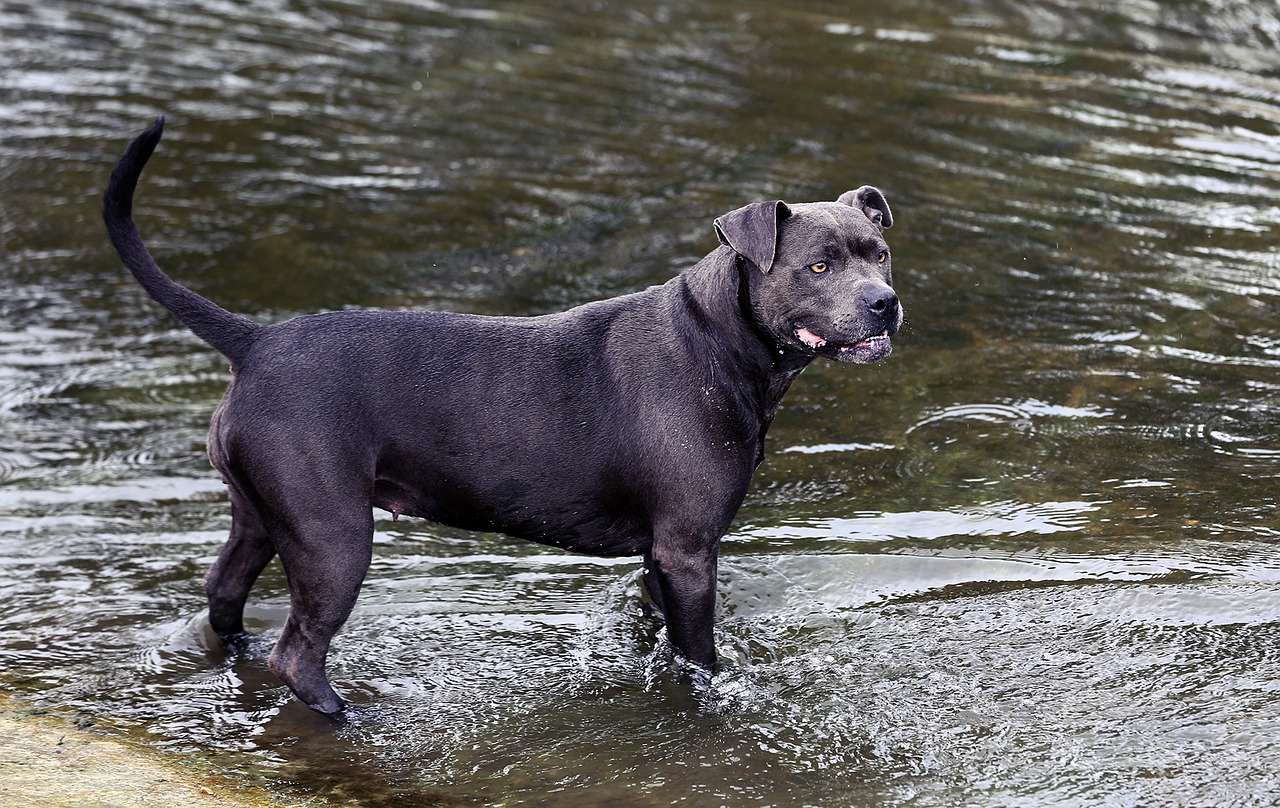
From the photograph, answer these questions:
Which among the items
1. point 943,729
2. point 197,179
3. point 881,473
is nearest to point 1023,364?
point 881,473

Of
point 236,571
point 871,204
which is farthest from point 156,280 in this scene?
point 871,204

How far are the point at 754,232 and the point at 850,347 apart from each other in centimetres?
55

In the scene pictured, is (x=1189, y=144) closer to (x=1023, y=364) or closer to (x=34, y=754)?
(x=1023, y=364)

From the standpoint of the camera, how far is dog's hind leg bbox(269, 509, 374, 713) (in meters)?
5.07

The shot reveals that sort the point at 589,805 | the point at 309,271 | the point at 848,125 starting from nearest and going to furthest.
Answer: the point at 589,805 → the point at 309,271 → the point at 848,125

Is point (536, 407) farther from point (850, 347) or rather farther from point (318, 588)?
point (850, 347)

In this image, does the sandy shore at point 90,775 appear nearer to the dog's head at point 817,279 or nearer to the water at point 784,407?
the water at point 784,407

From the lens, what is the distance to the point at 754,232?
16.8 feet

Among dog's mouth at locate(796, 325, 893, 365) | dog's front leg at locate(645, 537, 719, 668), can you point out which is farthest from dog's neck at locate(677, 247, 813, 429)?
dog's front leg at locate(645, 537, 719, 668)

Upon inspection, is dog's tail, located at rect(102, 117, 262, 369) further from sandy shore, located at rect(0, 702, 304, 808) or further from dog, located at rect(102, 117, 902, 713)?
sandy shore, located at rect(0, 702, 304, 808)

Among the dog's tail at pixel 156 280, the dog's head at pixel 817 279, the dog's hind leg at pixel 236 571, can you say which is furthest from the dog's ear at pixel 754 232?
the dog's hind leg at pixel 236 571

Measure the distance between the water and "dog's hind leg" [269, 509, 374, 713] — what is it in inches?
6.9

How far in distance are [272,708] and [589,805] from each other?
147cm

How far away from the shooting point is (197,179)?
440 inches
